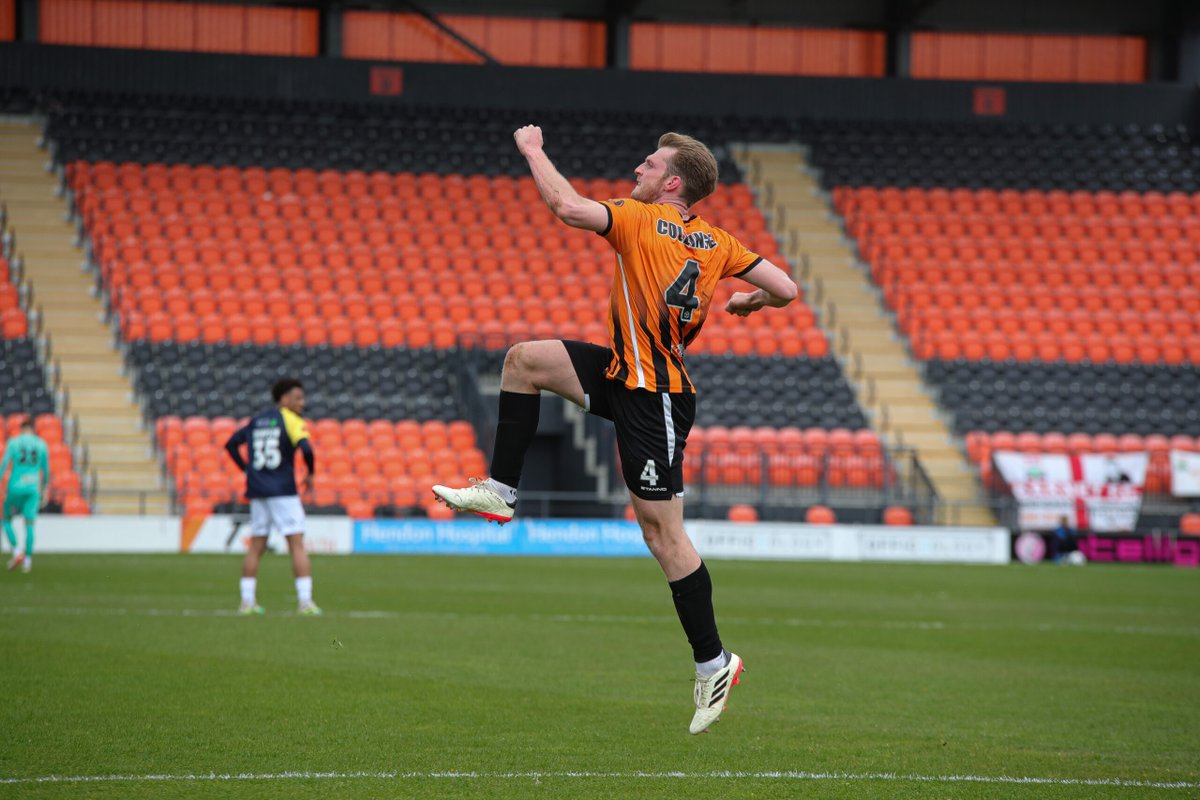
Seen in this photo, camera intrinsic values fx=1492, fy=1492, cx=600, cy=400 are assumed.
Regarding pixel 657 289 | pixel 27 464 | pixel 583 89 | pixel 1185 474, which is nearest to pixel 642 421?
pixel 657 289

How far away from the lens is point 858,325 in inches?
1271

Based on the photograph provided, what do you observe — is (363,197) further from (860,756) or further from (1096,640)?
(860,756)

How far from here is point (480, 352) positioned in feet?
93.4

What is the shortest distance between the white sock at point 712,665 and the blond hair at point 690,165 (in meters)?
2.10

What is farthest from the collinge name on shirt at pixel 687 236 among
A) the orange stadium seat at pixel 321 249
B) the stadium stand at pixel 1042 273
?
the orange stadium seat at pixel 321 249

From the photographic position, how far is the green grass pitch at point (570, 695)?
6500mm

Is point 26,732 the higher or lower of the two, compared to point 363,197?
lower

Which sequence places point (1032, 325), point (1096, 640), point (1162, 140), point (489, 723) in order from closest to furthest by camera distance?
point (489, 723)
point (1096, 640)
point (1032, 325)
point (1162, 140)

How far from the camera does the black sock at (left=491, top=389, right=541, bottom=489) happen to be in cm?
680

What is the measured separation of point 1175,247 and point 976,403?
8347 millimetres

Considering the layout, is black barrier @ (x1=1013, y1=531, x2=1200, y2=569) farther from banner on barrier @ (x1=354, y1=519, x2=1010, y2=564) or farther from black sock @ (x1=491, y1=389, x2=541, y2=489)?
black sock @ (x1=491, y1=389, x2=541, y2=489)

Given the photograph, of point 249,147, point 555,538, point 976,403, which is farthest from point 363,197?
point 976,403

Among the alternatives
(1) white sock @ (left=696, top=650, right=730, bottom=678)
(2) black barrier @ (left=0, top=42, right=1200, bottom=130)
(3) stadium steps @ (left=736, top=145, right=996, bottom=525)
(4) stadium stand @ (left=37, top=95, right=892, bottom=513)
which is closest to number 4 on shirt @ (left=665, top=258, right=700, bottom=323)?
(1) white sock @ (left=696, top=650, right=730, bottom=678)

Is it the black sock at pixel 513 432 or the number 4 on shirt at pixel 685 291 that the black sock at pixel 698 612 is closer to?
the black sock at pixel 513 432
